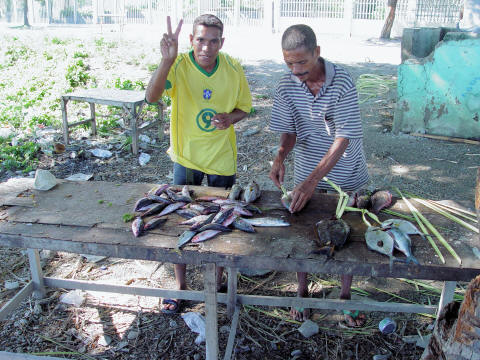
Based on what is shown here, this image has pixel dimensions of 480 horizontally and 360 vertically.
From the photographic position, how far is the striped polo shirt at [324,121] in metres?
2.79

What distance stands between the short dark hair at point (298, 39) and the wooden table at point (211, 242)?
101 cm

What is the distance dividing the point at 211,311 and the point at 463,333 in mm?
1441

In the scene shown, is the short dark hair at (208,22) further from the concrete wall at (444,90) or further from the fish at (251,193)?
the concrete wall at (444,90)

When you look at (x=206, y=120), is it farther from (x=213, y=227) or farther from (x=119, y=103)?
(x=119, y=103)

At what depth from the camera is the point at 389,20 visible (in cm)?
1814

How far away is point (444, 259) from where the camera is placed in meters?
2.23

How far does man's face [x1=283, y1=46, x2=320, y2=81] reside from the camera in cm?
256

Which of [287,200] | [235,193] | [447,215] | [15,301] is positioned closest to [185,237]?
[235,193]

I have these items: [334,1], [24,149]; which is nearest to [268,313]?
[24,149]

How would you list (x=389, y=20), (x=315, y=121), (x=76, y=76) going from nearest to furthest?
(x=315, y=121)
(x=76, y=76)
(x=389, y=20)

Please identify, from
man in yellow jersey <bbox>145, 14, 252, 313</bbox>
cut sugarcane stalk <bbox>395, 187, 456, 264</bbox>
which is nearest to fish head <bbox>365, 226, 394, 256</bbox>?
cut sugarcane stalk <bbox>395, 187, 456, 264</bbox>

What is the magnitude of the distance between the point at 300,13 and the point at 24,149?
1783 cm

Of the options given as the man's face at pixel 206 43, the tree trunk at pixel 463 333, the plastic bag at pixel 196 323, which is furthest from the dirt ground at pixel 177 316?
the man's face at pixel 206 43

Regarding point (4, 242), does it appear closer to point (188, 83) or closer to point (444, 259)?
point (188, 83)
